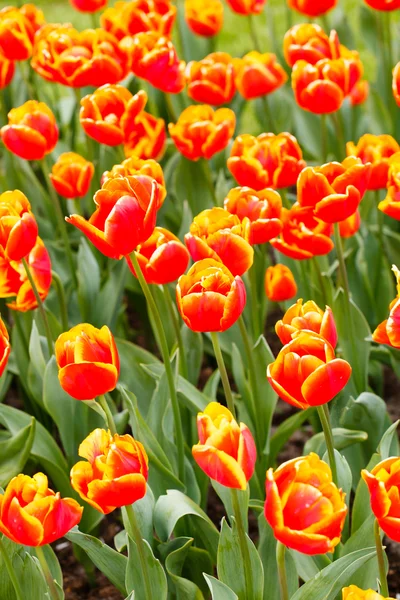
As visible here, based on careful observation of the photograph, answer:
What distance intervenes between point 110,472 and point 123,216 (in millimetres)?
377

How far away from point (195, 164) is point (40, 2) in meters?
3.86

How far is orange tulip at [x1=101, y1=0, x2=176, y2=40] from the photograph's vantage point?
2721 mm

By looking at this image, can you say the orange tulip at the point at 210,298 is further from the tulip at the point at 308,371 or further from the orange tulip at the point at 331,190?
the orange tulip at the point at 331,190

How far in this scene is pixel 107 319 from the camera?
7.70 feet

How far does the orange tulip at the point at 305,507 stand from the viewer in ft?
3.45

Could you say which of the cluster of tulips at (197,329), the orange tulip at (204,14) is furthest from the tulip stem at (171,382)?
the orange tulip at (204,14)

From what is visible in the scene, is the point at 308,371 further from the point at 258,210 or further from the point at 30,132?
the point at 30,132

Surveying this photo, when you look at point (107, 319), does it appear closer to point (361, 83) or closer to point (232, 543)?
point (232, 543)

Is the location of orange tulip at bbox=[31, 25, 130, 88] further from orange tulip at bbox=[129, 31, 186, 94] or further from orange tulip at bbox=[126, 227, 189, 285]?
orange tulip at bbox=[126, 227, 189, 285]

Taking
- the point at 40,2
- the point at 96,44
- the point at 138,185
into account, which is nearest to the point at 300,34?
the point at 96,44

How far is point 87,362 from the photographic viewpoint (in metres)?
1.31

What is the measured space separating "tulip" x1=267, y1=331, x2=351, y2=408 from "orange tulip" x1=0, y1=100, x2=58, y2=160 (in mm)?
1057

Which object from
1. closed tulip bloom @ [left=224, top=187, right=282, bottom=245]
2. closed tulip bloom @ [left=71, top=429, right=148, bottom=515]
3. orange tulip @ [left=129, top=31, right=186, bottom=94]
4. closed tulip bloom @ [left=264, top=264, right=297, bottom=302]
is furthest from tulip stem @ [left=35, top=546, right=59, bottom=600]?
orange tulip @ [left=129, top=31, right=186, bottom=94]

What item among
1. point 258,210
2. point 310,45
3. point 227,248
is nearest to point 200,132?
point 310,45
